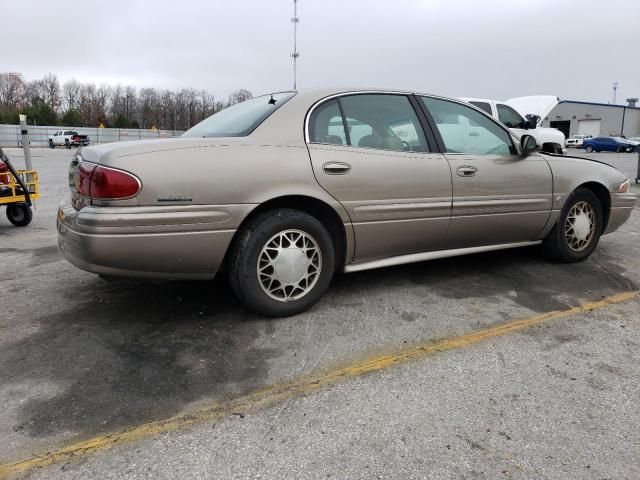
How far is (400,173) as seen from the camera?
11.8 ft

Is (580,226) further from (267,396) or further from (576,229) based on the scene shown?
(267,396)

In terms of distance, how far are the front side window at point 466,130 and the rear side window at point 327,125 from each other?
84 cm

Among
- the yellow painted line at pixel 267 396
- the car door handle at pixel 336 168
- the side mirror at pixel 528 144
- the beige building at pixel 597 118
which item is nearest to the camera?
the yellow painted line at pixel 267 396

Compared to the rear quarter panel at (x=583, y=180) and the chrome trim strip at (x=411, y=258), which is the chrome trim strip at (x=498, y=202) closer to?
the rear quarter panel at (x=583, y=180)

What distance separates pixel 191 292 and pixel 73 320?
2.72 ft

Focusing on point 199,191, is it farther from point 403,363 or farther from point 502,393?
point 502,393

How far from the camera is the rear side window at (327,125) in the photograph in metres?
3.37

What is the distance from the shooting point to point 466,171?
3902mm

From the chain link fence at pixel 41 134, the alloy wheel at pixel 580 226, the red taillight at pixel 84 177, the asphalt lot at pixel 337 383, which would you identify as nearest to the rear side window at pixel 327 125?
the asphalt lot at pixel 337 383

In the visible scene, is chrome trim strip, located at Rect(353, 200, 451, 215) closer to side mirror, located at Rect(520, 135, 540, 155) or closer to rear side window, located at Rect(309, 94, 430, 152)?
rear side window, located at Rect(309, 94, 430, 152)

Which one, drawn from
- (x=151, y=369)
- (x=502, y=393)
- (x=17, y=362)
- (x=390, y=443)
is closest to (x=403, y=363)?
(x=502, y=393)

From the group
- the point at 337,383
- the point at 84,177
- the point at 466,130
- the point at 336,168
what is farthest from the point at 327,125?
the point at 337,383

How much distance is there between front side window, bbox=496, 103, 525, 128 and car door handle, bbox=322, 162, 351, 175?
8.44 meters

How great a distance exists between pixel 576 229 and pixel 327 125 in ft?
8.82
